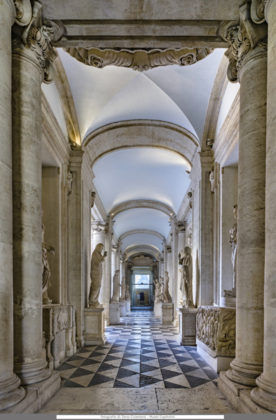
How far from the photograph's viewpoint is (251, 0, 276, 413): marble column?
3279mm

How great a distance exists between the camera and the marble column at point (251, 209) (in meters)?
3.88

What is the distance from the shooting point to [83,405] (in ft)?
13.9

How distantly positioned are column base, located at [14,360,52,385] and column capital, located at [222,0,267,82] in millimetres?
4348

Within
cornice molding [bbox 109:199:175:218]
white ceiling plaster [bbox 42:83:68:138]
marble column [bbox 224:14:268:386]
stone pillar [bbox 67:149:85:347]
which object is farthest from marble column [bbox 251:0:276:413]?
cornice molding [bbox 109:199:175:218]

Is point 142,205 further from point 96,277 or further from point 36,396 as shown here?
point 36,396

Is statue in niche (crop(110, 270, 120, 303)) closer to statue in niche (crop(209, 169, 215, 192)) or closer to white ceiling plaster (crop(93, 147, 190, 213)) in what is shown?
white ceiling plaster (crop(93, 147, 190, 213))

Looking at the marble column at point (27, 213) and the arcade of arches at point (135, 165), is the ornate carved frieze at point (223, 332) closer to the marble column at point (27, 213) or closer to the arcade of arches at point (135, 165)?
the arcade of arches at point (135, 165)

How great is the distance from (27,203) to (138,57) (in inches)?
169

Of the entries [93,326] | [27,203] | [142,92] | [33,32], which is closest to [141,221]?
[93,326]

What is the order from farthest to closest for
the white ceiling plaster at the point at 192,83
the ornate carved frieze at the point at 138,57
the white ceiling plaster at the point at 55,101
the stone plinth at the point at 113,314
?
1. the stone plinth at the point at 113,314
2. the white ceiling plaster at the point at 192,83
3. the white ceiling plaster at the point at 55,101
4. the ornate carved frieze at the point at 138,57

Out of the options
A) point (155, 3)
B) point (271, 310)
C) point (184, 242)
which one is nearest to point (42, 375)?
point (271, 310)

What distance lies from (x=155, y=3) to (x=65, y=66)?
3752 mm

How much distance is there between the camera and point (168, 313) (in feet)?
51.9

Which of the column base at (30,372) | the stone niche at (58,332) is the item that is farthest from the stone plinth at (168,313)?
the column base at (30,372)
